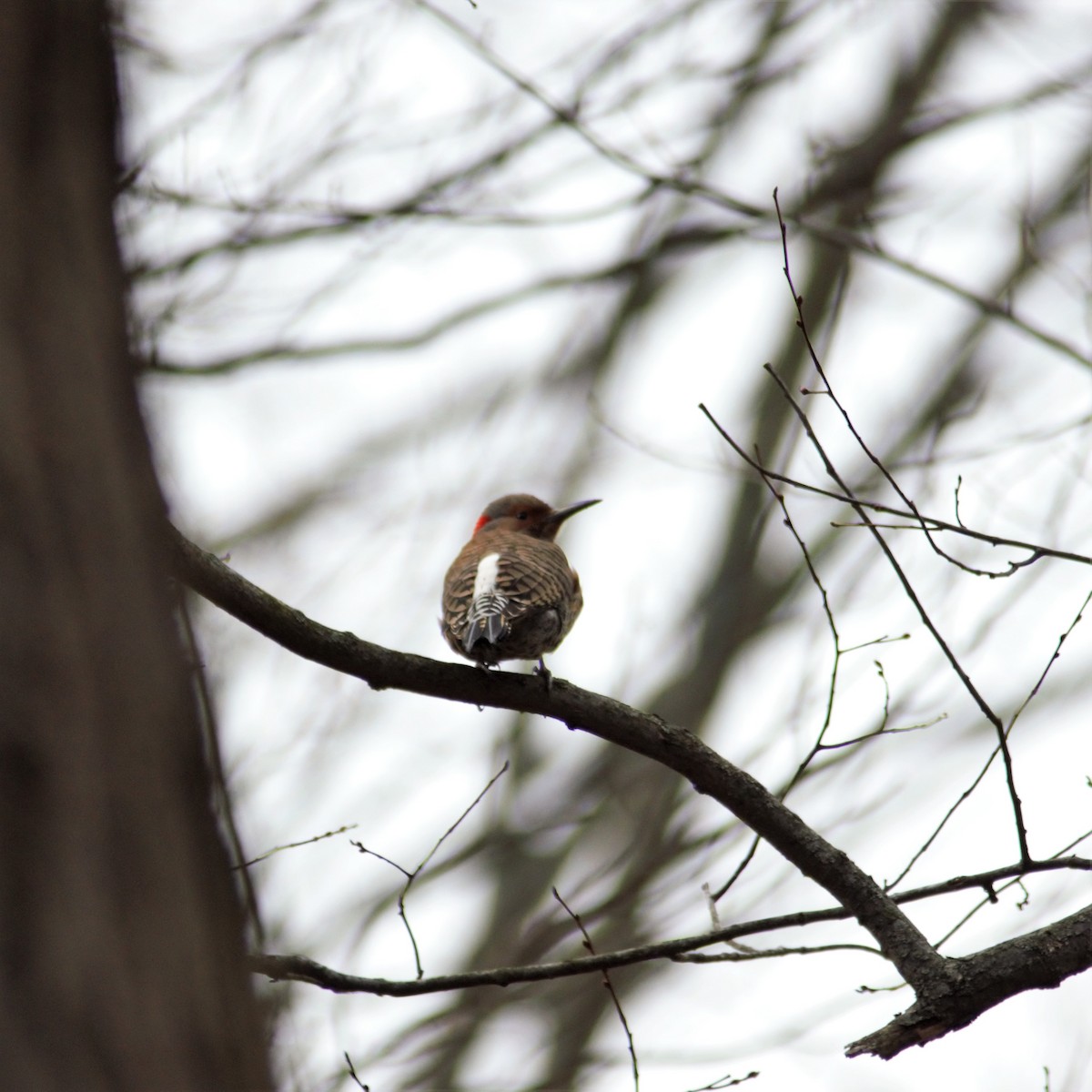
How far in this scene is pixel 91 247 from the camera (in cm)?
169

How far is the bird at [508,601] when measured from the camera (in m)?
5.45

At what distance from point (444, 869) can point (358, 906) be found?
0.80m

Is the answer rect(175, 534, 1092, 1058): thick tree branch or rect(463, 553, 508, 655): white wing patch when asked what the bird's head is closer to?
rect(463, 553, 508, 655): white wing patch

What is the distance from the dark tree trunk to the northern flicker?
352 cm

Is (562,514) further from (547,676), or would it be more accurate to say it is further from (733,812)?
(733,812)

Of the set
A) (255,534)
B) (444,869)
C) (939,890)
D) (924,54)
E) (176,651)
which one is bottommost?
(176,651)

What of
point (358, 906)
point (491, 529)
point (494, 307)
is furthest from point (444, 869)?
point (494, 307)

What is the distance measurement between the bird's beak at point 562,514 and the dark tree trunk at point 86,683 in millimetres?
5841

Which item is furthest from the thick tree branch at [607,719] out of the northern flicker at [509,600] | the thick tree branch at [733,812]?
the northern flicker at [509,600]

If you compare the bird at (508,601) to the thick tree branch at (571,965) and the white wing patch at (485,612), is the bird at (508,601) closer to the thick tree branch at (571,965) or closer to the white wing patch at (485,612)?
the white wing patch at (485,612)

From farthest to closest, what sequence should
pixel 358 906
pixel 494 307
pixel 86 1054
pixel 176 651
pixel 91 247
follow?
pixel 494 307 < pixel 358 906 < pixel 91 247 < pixel 176 651 < pixel 86 1054

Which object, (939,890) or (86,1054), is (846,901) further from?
(86,1054)

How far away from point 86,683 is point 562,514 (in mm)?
6251

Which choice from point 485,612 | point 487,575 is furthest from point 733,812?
point 487,575
